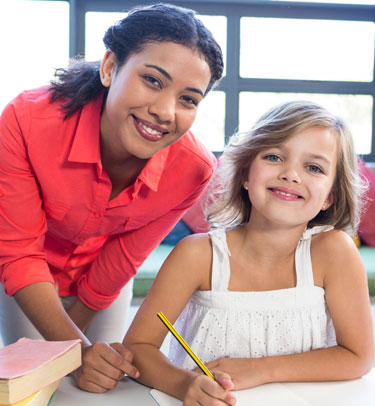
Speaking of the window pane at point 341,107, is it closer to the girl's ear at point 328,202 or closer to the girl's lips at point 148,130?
the girl's ear at point 328,202

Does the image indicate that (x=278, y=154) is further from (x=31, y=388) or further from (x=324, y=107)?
(x=31, y=388)

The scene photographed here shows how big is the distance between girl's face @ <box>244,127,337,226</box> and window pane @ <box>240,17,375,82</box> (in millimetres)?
3097

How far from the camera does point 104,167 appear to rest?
1.24 metres

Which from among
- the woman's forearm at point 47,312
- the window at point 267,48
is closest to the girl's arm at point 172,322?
the woman's forearm at point 47,312

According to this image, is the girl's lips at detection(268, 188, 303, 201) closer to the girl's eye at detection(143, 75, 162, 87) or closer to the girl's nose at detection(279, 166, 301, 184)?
the girl's nose at detection(279, 166, 301, 184)

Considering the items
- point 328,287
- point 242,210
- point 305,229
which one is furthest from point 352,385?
point 242,210

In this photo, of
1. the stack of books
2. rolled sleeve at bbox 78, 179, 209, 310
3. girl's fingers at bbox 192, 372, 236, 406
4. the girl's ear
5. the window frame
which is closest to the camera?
the stack of books

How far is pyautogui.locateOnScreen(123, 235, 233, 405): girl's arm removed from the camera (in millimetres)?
806

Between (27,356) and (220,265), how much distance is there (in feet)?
1.70

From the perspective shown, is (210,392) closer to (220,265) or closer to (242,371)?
(242,371)

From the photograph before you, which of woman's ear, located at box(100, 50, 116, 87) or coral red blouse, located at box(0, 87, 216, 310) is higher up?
woman's ear, located at box(100, 50, 116, 87)

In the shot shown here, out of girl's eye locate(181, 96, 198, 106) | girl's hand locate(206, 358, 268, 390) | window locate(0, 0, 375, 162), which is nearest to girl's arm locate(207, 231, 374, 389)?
girl's hand locate(206, 358, 268, 390)

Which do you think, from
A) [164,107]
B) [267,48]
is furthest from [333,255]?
[267,48]

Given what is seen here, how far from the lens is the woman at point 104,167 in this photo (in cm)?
104
